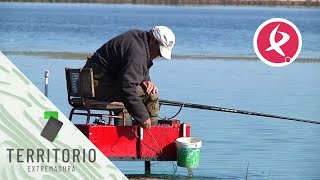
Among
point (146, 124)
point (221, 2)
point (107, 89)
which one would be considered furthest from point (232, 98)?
point (221, 2)

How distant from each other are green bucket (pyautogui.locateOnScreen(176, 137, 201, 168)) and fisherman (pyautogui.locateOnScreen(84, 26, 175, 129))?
0.99 ft

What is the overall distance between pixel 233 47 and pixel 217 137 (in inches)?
746

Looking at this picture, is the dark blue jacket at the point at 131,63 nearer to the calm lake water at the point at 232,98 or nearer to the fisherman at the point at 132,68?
the fisherman at the point at 132,68

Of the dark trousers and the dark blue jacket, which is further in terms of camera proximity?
the dark trousers

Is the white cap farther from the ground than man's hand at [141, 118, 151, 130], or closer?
farther from the ground

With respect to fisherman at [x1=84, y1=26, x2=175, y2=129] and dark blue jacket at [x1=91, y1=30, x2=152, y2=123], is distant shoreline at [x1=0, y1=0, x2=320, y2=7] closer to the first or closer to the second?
fisherman at [x1=84, y1=26, x2=175, y2=129]

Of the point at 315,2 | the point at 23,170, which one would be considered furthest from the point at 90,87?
the point at 315,2

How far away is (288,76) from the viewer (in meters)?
19.9

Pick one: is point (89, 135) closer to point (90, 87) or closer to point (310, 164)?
point (90, 87)

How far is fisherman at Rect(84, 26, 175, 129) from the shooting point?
8.41 m

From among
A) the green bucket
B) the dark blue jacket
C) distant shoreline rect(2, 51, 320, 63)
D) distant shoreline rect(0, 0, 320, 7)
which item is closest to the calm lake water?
distant shoreline rect(2, 51, 320, 63)

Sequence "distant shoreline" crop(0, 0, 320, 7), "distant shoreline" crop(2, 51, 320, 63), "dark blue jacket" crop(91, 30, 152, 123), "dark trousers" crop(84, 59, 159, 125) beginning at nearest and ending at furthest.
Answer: "dark blue jacket" crop(91, 30, 152, 123) < "dark trousers" crop(84, 59, 159, 125) < "distant shoreline" crop(2, 51, 320, 63) < "distant shoreline" crop(0, 0, 320, 7)

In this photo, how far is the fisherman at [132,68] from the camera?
27.6 feet

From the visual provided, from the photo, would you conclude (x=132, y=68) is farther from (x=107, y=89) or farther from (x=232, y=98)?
(x=232, y=98)
